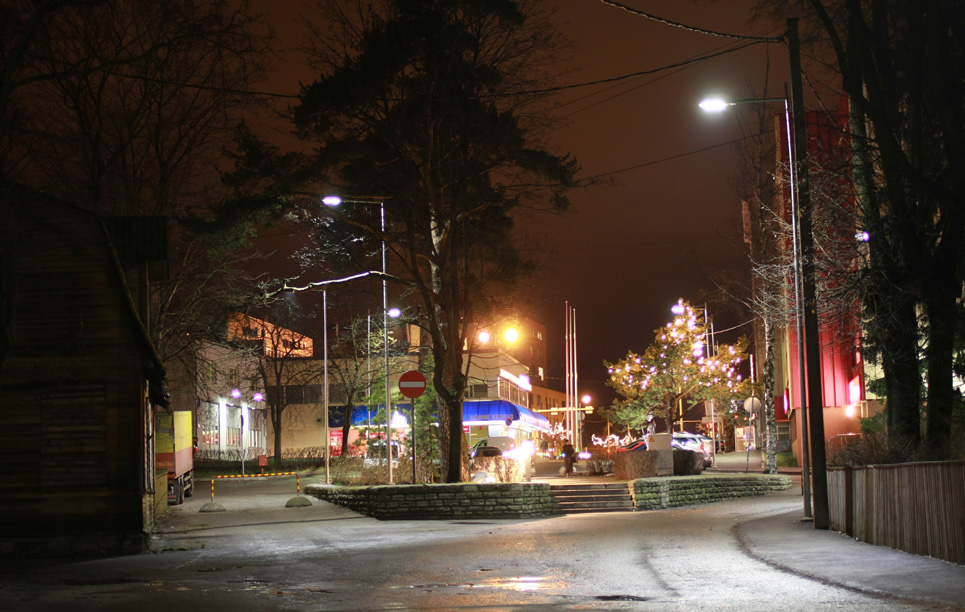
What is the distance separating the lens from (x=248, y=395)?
223 ft

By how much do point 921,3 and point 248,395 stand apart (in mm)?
60439

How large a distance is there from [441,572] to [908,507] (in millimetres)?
6127

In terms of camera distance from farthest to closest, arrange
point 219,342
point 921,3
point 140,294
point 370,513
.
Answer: point 219,342 → point 370,513 → point 140,294 → point 921,3

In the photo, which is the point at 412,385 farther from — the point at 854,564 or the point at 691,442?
the point at 691,442

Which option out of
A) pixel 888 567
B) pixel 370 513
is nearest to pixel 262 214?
pixel 370 513

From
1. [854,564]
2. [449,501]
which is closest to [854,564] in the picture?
[854,564]

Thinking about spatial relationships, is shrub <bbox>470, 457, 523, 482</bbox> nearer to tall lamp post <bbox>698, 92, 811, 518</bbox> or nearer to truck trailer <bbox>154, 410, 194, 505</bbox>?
truck trailer <bbox>154, 410, 194, 505</bbox>

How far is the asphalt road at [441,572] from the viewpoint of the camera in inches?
390

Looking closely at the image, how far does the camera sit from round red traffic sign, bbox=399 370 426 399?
22844 millimetres

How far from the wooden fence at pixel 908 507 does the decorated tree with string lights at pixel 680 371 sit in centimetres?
4181

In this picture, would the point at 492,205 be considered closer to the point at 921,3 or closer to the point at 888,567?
the point at 921,3

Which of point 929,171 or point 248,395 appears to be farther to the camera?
point 248,395

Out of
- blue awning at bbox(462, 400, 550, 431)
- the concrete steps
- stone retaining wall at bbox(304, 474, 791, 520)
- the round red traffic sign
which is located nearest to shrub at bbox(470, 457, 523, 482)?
the concrete steps

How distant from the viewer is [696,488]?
2742 cm
